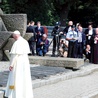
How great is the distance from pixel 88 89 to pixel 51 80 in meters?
1.50

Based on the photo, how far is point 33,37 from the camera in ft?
69.2

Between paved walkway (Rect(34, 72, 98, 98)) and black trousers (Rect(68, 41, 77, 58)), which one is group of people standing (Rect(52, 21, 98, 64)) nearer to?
black trousers (Rect(68, 41, 77, 58))

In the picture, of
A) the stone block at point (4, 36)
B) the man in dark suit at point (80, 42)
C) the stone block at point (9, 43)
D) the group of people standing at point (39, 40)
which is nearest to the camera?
the stone block at point (4, 36)

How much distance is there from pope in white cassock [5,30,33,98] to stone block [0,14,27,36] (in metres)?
7.85

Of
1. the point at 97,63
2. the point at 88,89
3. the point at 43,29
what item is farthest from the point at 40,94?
the point at 43,29

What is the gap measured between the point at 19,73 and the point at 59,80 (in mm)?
4312

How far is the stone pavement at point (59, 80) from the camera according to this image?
11.9 meters

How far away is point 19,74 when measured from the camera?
10.3m

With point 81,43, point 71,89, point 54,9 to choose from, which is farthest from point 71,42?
point 54,9

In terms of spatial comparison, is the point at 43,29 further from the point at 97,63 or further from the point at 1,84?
the point at 1,84

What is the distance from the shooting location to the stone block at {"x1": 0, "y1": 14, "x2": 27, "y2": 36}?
715 inches

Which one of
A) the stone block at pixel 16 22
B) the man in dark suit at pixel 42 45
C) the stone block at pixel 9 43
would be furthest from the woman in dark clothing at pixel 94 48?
the stone block at pixel 9 43

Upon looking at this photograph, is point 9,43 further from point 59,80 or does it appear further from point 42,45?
point 59,80

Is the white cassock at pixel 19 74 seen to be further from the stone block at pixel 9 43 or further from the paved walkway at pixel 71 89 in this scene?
the stone block at pixel 9 43
